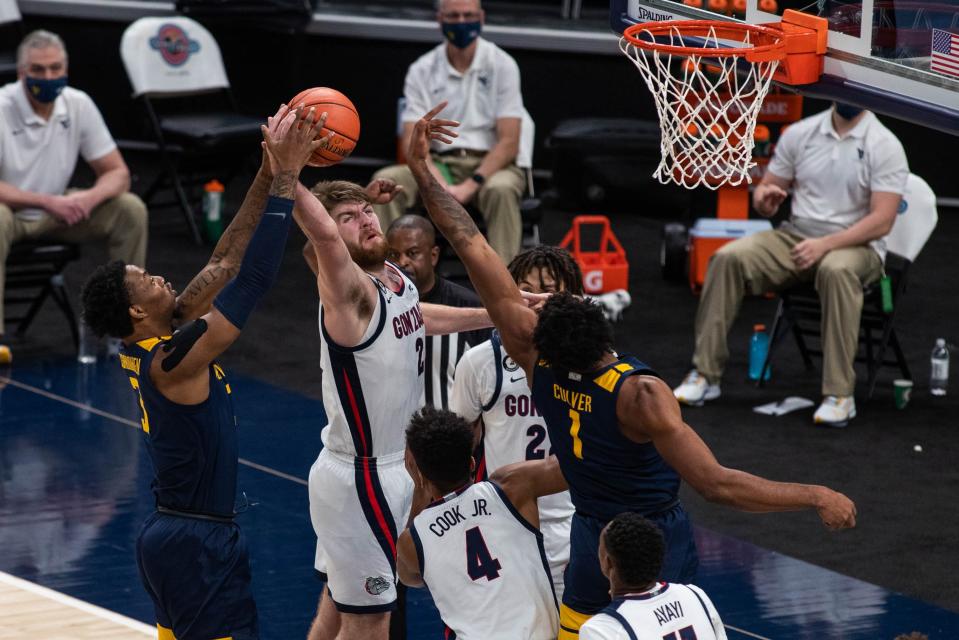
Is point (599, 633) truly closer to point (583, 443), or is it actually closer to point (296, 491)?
point (583, 443)

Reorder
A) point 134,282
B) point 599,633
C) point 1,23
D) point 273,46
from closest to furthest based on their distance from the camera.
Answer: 1. point 599,633
2. point 134,282
3. point 1,23
4. point 273,46

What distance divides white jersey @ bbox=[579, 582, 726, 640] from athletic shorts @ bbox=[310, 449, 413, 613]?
4.33 ft

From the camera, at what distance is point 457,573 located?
4.37 m

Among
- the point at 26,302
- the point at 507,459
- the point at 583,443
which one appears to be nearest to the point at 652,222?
the point at 26,302

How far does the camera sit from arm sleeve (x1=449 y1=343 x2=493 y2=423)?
201 inches

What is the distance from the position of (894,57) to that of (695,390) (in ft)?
10.6

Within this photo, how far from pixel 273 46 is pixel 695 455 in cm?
1033

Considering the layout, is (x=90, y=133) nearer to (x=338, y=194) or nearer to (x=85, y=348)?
(x=85, y=348)

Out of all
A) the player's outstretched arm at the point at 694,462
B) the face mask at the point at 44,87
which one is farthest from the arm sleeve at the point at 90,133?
the player's outstretched arm at the point at 694,462

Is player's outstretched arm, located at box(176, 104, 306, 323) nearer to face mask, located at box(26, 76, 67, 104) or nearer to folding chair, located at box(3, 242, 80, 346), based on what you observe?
folding chair, located at box(3, 242, 80, 346)

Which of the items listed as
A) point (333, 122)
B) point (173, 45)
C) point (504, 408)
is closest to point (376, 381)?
point (504, 408)

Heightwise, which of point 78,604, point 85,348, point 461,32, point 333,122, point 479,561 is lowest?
point 85,348

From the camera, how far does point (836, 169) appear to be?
848cm

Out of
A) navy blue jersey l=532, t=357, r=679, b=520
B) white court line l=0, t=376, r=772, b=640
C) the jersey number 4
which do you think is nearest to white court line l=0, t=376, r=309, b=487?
white court line l=0, t=376, r=772, b=640
